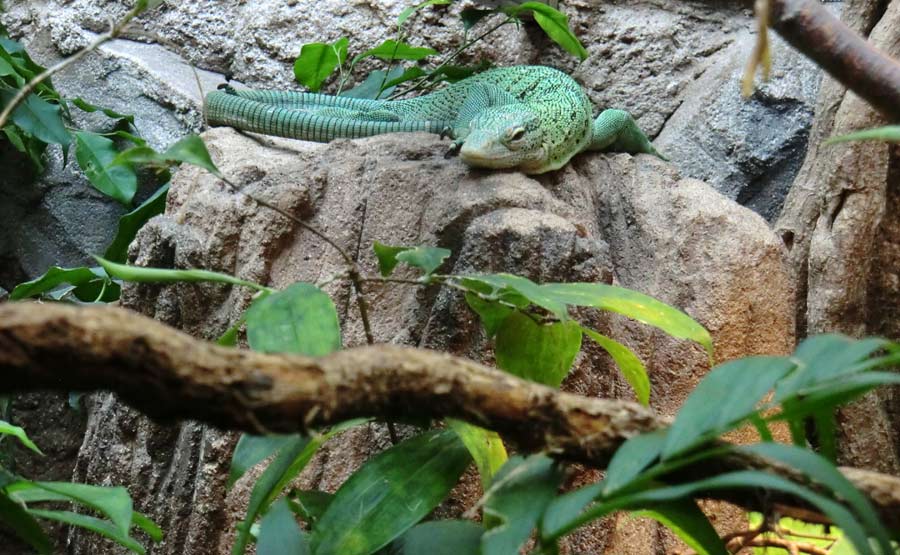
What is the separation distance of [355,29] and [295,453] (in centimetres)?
380

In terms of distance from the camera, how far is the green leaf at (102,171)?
3.50m

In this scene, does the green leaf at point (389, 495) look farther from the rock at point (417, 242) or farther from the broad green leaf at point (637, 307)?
the rock at point (417, 242)

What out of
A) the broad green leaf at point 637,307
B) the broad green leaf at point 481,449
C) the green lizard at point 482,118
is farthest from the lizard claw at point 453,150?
the broad green leaf at point 481,449

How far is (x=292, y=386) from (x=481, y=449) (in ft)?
1.92

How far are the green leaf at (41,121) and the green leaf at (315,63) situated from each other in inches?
40.9

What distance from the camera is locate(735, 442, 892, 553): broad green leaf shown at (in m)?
0.99

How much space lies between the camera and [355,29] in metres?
4.89

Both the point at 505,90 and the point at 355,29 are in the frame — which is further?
the point at 355,29

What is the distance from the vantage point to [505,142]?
286cm

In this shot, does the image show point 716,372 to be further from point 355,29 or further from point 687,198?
point 355,29

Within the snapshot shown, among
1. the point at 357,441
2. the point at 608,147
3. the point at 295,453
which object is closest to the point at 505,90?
the point at 608,147

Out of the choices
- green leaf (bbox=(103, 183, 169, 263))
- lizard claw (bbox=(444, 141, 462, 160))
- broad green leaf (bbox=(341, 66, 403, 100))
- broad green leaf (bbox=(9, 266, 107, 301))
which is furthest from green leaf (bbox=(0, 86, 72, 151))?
lizard claw (bbox=(444, 141, 462, 160))

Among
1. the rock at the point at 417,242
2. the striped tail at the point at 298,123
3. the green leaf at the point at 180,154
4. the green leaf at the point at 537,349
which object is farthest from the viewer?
the striped tail at the point at 298,123

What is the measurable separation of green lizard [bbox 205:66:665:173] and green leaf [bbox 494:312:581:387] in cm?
111
